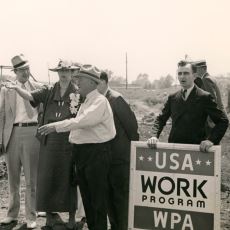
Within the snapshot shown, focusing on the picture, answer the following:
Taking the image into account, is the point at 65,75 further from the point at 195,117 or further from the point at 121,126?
the point at 195,117

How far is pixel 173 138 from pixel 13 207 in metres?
2.49

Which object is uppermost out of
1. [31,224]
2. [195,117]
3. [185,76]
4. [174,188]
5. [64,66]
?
[64,66]

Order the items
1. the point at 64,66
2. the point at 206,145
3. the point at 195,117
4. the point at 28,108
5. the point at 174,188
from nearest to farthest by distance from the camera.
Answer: the point at 206,145 < the point at 174,188 < the point at 195,117 < the point at 64,66 < the point at 28,108

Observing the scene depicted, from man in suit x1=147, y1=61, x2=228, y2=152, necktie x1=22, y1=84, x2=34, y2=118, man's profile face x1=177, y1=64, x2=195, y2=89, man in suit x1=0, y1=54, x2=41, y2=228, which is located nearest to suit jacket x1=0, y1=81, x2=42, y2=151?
man in suit x1=0, y1=54, x2=41, y2=228

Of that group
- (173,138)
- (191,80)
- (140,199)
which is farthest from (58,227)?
(191,80)

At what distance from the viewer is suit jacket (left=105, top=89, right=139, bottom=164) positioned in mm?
5688

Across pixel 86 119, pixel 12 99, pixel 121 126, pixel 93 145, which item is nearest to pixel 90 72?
pixel 86 119

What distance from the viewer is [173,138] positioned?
17.0 ft

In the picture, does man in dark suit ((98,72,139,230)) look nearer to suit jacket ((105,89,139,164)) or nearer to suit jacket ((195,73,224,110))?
suit jacket ((105,89,139,164))

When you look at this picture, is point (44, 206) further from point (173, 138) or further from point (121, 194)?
point (173, 138)

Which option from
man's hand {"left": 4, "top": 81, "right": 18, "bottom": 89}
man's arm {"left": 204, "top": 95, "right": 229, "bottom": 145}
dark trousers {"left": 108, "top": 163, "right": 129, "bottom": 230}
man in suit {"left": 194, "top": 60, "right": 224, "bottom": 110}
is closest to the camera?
man's arm {"left": 204, "top": 95, "right": 229, "bottom": 145}

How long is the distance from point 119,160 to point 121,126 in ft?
1.33

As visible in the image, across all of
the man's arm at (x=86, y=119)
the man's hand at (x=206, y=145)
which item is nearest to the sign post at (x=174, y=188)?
the man's hand at (x=206, y=145)

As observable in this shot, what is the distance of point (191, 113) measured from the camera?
498 centimetres
